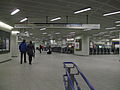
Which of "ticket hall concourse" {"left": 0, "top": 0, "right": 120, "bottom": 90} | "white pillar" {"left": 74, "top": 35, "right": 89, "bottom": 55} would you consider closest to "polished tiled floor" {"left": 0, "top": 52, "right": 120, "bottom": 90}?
"ticket hall concourse" {"left": 0, "top": 0, "right": 120, "bottom": 90}

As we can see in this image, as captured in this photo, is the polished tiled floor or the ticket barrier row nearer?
the polished tiled floor

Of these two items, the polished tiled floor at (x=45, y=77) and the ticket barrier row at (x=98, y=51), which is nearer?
the polished tiled floor at (x=45, y=77)

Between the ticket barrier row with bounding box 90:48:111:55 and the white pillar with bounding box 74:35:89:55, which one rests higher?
the white pillar with bounding box 74:35:89:55

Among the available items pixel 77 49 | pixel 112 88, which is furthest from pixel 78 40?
pixel 112 88

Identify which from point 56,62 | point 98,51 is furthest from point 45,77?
point 98,51

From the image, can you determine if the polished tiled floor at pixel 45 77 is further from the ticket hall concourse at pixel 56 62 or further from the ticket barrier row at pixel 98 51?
the ticket barrier row at pixel 98 51

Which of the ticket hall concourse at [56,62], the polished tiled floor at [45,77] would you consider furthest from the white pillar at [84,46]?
the polished tiled floor at [45,77]

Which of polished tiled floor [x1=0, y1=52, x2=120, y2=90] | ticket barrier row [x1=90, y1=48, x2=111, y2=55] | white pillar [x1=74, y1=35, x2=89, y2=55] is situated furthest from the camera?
ticket barrier row [x1=90, y1=48, x2=111, y2=55]

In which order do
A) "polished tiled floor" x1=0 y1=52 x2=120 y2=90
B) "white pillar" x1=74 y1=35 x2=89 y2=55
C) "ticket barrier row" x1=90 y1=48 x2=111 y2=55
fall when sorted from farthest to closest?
"ticket barrier row" x1=90 y1=48 x2=111 y2=55
"white pillar" x1=74 y1=35 x2=89 y2=55
"polished tiled floor" x1=0 y1=52 x2=120 y2=90

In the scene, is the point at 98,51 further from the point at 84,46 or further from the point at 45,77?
the point at 45,77

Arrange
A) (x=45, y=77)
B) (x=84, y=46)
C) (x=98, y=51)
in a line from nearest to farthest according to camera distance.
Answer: (x=45, y=77) → (x=84, y=46) → (x=98, y=51)

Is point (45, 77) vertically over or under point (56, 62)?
over

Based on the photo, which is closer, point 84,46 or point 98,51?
point 84,46

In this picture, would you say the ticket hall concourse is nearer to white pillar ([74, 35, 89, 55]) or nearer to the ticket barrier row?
white pillar ([74, 35, 89, 55])
